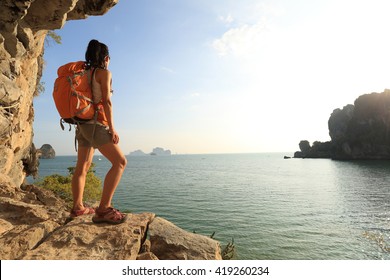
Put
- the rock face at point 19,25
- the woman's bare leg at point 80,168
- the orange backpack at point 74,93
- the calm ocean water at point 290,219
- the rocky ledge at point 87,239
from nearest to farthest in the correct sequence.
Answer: the rocky ledge at point 87,239, the orange backpack at point 74,93, the woman's bare leg at point 80,168, the rock face at point 19,25, the calm ocean water at point 290,219

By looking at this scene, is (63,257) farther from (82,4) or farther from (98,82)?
(82,4)

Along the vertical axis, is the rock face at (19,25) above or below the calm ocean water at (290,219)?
above

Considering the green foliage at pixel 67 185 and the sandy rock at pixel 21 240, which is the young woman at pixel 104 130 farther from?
the green foliage at pixel 67 185

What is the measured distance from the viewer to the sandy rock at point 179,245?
16.5 feet

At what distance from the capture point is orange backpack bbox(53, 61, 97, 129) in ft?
14.2

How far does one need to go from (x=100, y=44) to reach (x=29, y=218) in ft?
13.3

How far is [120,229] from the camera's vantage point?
4375 mm

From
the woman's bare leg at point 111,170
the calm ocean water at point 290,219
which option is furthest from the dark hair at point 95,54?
the calm ocean water at point 290,219

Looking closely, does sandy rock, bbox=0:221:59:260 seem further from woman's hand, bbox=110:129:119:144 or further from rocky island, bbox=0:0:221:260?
woman's hand, bbox=110:129:119:144

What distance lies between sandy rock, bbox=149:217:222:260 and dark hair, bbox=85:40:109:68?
3428 mm

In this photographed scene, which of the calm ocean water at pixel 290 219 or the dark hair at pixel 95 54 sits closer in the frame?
the dark hair at pixel 95 54

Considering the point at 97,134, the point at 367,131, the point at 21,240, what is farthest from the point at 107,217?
the point at 367,131

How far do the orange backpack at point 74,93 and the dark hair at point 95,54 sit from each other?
15cm
